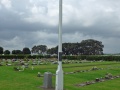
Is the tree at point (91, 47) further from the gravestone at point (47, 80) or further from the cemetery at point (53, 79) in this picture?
the gravestone at point (47, 80)

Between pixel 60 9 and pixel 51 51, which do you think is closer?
pixel 60 9

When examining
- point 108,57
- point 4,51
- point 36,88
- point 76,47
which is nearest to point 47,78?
point 36,88

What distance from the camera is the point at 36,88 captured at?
523 inches

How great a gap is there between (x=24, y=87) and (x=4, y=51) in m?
83.0

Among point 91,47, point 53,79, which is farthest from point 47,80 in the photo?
point 91,47

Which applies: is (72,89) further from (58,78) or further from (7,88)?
(7,88)

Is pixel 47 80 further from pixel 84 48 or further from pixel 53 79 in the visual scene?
pixel 84 48

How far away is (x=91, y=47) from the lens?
117 meters

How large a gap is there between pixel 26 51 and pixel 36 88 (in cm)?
9015

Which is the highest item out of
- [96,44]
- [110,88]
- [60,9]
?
[96,44]

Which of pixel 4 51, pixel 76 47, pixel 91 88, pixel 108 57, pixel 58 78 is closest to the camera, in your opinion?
pixel 58 78

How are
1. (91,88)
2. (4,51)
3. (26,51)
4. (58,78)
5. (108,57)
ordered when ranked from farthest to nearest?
1. (26,51)
2. (4,51)
3. (108,57)
4. (91,88)
5. (58,78)

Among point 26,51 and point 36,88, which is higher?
point 26,51

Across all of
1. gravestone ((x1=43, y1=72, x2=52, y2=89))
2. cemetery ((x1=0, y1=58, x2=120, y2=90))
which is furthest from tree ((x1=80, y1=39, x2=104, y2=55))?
gravestone ((x1=43, y1=72, x2=52, y2=89))
